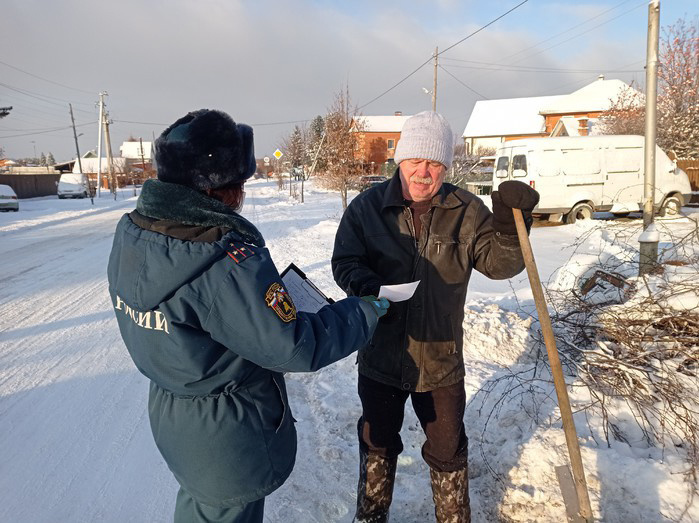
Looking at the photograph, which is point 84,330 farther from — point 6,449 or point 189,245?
point 189,245

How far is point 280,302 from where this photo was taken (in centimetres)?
148

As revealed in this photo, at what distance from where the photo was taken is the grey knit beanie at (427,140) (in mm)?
2236

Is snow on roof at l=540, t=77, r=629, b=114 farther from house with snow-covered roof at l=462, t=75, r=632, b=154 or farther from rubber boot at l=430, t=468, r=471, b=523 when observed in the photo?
rubber boot at l=430, t=468, r=471, b=523

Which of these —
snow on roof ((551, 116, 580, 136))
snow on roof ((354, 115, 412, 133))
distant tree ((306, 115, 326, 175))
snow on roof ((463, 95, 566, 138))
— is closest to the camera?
snow on roof ((551, 116, 580, 136))

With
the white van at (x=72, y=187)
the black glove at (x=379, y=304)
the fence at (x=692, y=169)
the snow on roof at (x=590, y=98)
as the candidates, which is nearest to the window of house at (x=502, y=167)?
the fence at (x=692, y=169)

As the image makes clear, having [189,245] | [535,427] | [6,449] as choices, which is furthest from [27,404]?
[535,427]

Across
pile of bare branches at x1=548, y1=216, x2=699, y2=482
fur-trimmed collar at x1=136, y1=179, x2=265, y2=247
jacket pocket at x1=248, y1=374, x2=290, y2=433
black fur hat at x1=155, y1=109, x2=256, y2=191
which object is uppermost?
black fur hat at x1=155, y1=109, x2=256, y2=191

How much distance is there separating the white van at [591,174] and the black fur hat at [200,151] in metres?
12.8

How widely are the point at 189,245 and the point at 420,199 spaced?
124cm

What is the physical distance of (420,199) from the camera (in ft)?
7.52

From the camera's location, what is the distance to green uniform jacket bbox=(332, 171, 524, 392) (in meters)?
2.22

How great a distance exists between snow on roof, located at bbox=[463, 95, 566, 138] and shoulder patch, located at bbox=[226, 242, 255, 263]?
1972 inches

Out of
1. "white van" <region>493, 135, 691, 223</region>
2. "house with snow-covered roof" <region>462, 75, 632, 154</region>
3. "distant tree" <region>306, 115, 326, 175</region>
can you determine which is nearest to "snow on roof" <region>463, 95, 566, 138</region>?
"house with snow-covered roof" <region>462, 75, 632, 154</region>

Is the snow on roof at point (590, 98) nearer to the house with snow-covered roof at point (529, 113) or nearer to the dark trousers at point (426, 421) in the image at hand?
the house with snow-covered roof at point (529, 113)
